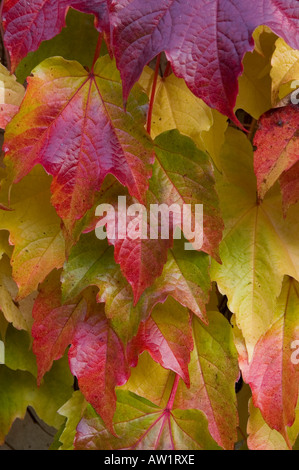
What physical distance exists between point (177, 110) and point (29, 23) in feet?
0.58

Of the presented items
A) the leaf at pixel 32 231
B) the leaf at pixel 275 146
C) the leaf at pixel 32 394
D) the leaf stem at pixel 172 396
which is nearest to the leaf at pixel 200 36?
the leaf at pixel 275 146

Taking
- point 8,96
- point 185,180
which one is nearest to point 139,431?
point 185,180

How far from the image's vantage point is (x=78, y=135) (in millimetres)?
487

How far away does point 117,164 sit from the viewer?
477mm

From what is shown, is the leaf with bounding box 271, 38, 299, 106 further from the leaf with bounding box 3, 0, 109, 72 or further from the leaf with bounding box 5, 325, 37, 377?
the leaf with bounding box 5, 325, 37, 377

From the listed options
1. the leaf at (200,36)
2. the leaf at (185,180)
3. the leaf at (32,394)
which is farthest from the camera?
the leaf at (32,394)

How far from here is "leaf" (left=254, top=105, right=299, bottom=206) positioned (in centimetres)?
50

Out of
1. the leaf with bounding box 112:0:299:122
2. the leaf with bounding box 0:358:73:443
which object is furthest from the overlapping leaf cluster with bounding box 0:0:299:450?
the leaf with bounding box 0:358:73:443

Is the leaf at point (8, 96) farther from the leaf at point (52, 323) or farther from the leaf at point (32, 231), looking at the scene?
the leaf at point (52, 323)

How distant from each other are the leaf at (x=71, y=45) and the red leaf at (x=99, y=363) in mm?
309

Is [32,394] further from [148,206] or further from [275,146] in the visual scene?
[275,146]

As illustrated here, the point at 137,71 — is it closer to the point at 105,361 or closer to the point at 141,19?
the point at 141,19

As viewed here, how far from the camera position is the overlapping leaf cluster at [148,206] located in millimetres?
423

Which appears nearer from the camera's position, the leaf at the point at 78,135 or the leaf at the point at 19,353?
the leaf at the point at 78,135
